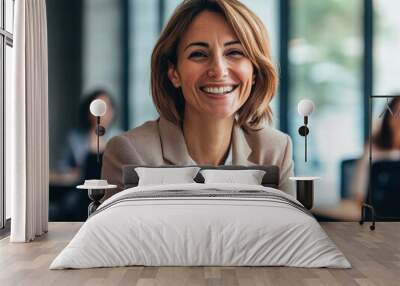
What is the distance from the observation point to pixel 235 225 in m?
4.43

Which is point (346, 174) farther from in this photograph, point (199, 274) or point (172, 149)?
point (199, 274)

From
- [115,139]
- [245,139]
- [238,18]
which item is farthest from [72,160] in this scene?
[238,18]

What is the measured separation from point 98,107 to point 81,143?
0.51 metres

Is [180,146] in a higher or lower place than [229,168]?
higher

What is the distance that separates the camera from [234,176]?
6367mm

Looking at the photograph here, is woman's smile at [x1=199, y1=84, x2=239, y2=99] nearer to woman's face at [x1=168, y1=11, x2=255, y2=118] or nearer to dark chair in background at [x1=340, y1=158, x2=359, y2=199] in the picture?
woman's face at [x1=168, y1=11, x2=255, y2=118]

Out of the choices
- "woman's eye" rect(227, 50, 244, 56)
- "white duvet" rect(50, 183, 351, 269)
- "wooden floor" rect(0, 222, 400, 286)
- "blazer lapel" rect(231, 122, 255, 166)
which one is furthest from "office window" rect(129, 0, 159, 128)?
"white duvet" rect(50, 183, 351, 269)

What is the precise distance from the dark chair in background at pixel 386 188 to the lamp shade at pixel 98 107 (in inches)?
127

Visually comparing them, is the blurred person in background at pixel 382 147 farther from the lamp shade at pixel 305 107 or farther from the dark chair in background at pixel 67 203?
the dark chair in background at pixel 67 203

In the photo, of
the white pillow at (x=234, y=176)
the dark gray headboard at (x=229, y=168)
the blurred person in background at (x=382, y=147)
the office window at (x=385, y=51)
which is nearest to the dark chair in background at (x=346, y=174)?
the blurred person in background at (x=382, y=147)

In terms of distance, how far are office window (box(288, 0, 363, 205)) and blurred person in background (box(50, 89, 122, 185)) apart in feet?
7.01

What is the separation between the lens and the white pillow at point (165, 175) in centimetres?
636

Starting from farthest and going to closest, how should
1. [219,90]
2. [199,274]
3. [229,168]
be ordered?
[219,90] → [229,168] → [199,274]

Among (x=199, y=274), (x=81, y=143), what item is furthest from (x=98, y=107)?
(x=199, y=274)
